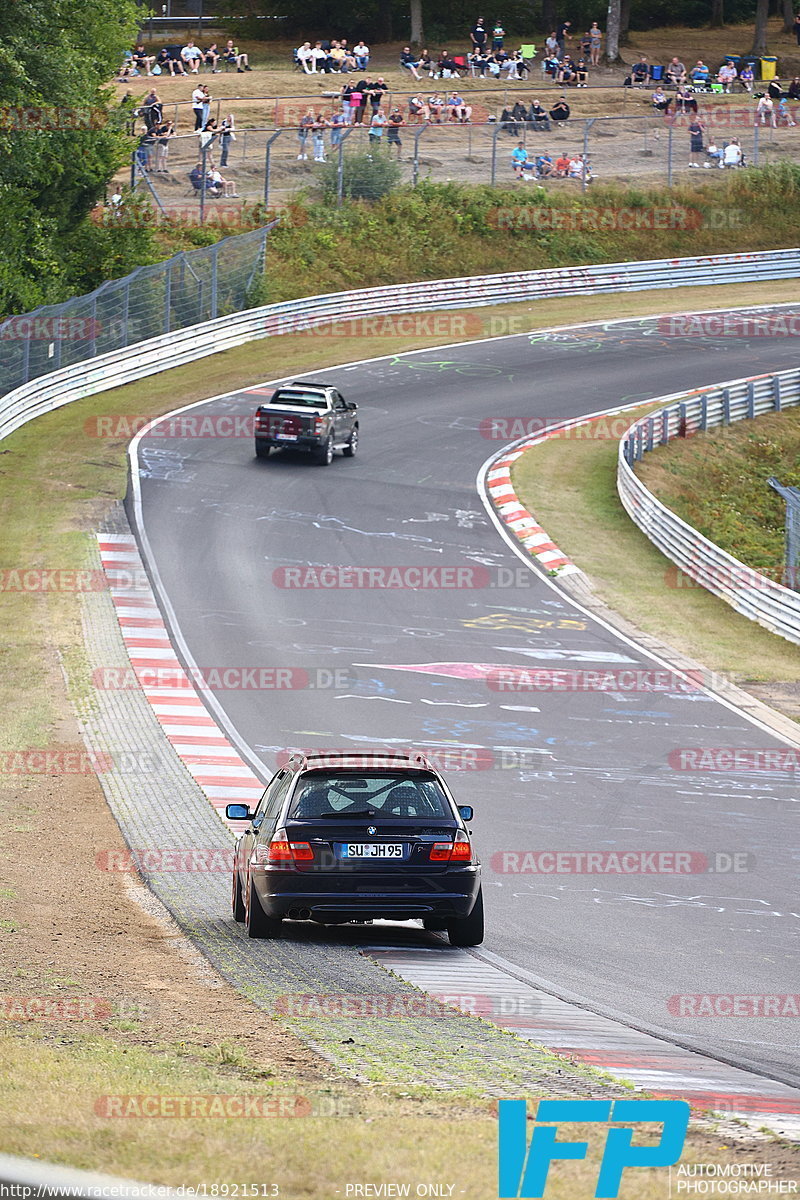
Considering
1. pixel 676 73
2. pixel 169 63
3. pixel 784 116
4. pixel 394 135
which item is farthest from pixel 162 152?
pixel 676 73

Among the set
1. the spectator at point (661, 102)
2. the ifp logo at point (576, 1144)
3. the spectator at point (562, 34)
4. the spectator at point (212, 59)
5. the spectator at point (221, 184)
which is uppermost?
the spectator at point (562, 34)

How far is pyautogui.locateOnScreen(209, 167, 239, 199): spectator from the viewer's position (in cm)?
5728

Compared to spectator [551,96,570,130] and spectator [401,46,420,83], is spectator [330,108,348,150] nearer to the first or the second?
spectator [551,96,570,130]

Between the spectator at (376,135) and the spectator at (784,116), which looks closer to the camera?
the spectator at (376,135)

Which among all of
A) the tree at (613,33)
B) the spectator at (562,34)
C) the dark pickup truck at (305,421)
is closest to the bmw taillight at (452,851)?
the dark pickup truck at (305,421)

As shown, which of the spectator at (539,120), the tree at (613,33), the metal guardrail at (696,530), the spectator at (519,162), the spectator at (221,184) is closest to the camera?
the metal guardrail at (696,530)

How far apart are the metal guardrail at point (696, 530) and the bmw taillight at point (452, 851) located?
55.1 feet

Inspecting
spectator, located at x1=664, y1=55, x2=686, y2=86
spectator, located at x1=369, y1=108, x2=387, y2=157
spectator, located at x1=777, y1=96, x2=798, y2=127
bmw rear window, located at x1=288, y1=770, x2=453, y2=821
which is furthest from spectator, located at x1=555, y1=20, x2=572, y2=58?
bmw rear window, located at x1=288, y1=770, x2=453, y2=821

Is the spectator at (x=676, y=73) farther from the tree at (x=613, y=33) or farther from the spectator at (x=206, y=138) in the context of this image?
the spectator at (x=206, y=138)

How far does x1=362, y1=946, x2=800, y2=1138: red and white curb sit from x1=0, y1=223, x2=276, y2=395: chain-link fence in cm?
3048

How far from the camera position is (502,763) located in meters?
18.5

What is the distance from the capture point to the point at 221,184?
189ft

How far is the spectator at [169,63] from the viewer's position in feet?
251

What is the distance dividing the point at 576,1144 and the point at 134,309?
4292cm
